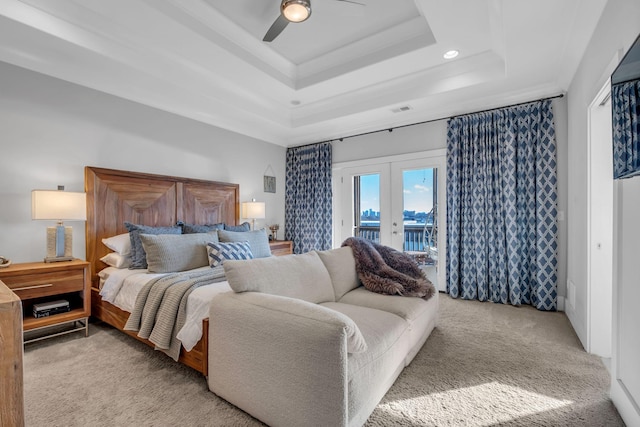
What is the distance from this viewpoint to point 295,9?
2.21 m

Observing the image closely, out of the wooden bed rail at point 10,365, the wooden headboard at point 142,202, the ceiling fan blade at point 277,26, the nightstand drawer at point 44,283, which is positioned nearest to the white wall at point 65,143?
the wooden headboard at point 142,202

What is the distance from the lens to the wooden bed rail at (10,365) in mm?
808

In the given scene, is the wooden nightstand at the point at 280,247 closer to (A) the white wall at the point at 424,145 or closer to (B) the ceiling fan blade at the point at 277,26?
(A) the white wall at the point at 424,145

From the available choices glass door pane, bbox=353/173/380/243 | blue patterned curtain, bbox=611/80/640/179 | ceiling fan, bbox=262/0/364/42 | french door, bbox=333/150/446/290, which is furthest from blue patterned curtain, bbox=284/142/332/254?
blue patterned curtain, bbox=611/80/640/179

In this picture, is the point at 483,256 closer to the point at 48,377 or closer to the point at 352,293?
the point at 352,293

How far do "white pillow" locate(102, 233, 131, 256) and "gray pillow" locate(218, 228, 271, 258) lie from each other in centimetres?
91

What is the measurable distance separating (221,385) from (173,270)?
4.61 feet

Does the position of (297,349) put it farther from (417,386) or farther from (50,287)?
(50,287)

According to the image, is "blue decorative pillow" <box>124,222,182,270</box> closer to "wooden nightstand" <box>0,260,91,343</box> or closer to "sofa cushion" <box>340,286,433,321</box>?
"wooden nightstand" <box>0,260,91,343</box>

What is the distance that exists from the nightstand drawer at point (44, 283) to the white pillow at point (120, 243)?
36 centimetres

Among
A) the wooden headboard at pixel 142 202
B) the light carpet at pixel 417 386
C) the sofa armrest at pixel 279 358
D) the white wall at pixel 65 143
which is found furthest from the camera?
the wooden headboard at pixel 142 202

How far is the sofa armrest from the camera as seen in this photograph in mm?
1303

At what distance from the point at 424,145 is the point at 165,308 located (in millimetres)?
3887

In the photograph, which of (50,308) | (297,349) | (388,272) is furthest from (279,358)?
(50,308)
